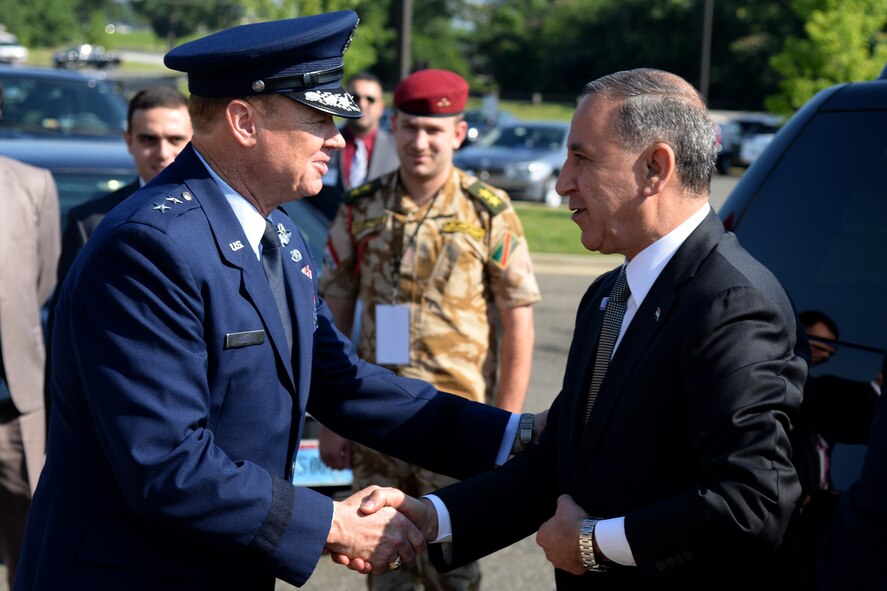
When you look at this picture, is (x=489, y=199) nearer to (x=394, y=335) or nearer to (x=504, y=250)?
(x=504, y=250)

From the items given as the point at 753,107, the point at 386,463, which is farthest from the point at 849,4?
the point at 753,107

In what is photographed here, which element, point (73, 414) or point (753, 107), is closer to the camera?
point (73, 414)

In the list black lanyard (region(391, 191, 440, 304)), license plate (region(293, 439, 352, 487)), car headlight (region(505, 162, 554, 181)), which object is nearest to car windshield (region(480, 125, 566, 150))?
car headlight (region(505, 162, 554, 181))

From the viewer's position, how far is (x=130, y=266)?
2.46 m

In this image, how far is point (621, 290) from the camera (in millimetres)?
2686

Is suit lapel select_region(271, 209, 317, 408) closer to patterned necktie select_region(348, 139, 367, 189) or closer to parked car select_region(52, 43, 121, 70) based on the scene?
patterned necktie select_region(348, 139, 367, 189)

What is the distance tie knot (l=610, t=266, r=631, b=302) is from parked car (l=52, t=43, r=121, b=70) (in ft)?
99.3

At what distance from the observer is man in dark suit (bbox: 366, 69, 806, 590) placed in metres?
2.28

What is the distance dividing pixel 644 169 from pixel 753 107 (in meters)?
Result: 57.6

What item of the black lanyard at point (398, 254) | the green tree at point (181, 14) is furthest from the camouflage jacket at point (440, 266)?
the green tree at point (181, 14)

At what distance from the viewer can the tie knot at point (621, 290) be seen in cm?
267

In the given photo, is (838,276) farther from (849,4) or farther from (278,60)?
(849,4)

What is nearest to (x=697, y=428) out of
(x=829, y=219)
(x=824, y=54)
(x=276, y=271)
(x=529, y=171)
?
(x=276, y=271)

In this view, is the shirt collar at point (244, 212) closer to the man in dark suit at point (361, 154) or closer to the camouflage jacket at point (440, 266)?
the camouflage jacket at point (440, 266)
